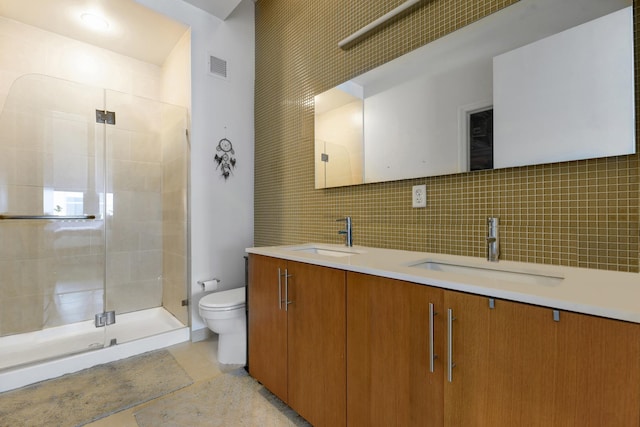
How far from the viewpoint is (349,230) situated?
1819 mm

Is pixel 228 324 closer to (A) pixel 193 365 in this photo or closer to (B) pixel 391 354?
(A) pixel 193 365

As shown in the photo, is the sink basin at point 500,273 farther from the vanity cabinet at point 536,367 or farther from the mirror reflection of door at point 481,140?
the mirror reflection of door at point 481,140

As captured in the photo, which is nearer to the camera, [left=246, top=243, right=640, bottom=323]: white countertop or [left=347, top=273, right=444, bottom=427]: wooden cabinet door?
[left=246, top=243, right=640, bottom=323]: white countertop

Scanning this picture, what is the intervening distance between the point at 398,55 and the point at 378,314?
4.61 ft

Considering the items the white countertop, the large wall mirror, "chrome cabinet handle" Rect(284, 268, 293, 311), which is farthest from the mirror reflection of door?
"chrome cabinet handle" Rect(284, 268, 293, 311)

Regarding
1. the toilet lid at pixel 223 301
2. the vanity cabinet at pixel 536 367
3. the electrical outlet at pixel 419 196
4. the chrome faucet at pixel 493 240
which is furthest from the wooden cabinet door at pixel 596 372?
the toilet lid at pixel 223 301

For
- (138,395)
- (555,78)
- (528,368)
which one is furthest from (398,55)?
(138,395)

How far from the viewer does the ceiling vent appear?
98.2 inches

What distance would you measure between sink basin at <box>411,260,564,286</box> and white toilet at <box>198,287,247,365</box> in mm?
1254

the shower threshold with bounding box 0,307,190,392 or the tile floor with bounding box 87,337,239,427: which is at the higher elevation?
the shower threshold with bounding box 0,307,190,392

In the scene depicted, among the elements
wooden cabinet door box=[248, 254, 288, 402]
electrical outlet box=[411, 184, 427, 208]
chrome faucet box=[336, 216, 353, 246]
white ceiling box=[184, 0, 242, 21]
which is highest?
white ceiling box=[184, 0, 242, 21]

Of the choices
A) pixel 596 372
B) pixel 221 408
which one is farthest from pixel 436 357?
pixel 221 408

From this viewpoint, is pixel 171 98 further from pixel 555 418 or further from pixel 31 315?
pixel 555 418

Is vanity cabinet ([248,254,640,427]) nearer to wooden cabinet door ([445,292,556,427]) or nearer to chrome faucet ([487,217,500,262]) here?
wooden cabinet door ([445,292,556,427])
